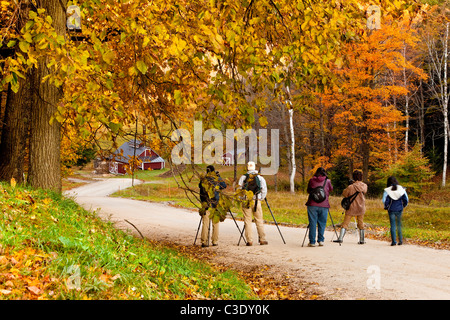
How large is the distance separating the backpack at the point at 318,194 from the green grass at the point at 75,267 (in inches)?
179

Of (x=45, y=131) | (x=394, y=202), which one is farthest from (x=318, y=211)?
(x=45, y=131)

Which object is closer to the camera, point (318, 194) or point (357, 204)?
point (318, 194)

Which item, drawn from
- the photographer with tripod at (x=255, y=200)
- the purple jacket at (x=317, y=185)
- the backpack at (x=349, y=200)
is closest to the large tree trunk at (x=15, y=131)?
the photographer with tripod at (x=255, y=200)

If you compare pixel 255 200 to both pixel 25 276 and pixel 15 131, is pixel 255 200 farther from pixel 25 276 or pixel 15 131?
pixel 25 276

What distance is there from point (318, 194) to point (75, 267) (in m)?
7.52

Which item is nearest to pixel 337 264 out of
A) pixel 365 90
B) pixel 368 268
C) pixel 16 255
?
pixel 368 268

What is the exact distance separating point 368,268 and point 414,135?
3693 centimetres

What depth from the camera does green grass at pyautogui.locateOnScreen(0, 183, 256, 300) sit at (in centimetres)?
398

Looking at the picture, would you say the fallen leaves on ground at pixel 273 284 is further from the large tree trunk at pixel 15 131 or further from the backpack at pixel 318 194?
the large tree trunk at pixel 15 131

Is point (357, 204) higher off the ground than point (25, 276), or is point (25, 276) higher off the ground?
point (25, 276)

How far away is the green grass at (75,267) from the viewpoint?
3982mm

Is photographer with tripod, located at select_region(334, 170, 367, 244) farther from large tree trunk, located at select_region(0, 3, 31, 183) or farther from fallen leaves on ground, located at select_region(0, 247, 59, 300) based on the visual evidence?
fallen leaves on ground, located at select_region(0, 247, 59, 300)

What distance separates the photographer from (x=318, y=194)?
1088 cm
